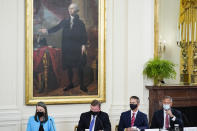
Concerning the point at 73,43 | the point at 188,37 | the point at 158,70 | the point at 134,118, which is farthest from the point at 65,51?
the point at 188,37

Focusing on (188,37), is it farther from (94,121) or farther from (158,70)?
(94,121)

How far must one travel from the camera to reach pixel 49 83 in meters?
8.20

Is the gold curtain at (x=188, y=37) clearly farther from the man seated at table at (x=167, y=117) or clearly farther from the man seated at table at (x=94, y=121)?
the man seated at table at (x=94, y=121)

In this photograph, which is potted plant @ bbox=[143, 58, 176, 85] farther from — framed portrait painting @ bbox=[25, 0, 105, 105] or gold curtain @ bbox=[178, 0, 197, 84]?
framed portrait painting @ bbox=[25, 0, 105, 105]

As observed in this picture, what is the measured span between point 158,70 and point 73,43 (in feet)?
7.45

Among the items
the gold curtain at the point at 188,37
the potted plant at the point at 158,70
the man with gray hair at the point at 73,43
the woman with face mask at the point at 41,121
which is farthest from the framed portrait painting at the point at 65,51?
the gold curtain at the point at 188,37

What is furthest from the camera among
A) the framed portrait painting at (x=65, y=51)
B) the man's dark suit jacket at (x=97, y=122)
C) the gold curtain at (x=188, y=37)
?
the gold curtain at (x=188, y=37)

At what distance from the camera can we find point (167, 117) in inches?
269

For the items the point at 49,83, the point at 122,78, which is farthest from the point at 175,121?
the point at 49,83

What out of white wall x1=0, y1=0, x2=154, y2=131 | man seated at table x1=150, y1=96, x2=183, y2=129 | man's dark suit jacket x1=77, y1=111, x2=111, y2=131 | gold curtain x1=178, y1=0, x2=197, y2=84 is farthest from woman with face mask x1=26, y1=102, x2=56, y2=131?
gold curtain x1=178, y1=0, x2=197, y2=84

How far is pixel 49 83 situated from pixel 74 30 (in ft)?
4.78

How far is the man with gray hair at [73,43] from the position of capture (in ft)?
27.1

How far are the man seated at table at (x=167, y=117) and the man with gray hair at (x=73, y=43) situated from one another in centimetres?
228

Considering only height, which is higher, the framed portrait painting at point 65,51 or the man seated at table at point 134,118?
the framed portrait painting at point 65,51
